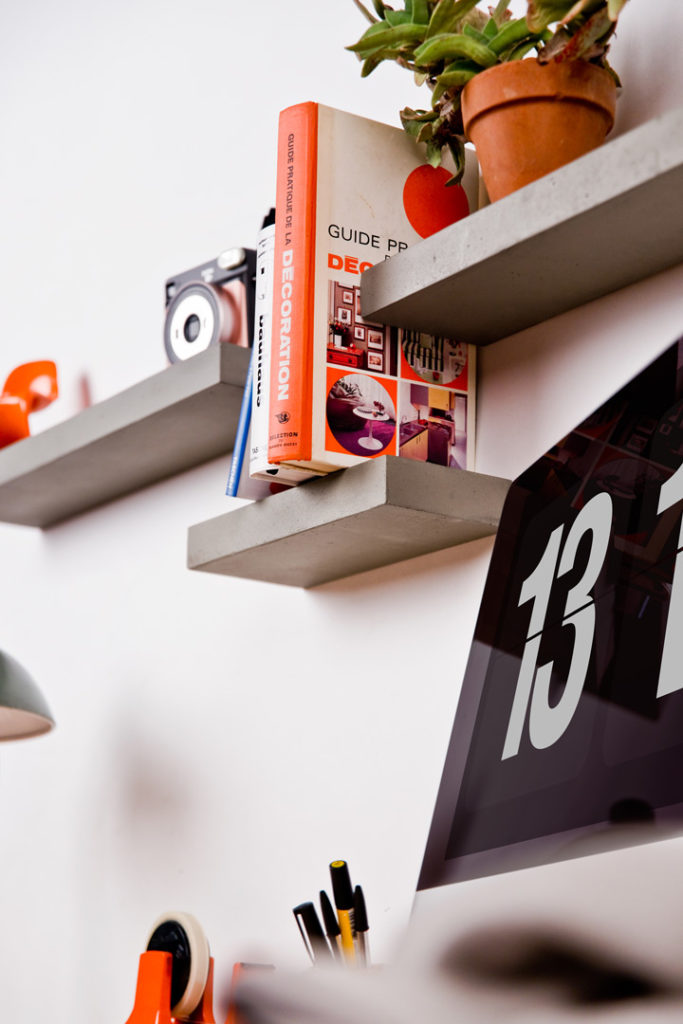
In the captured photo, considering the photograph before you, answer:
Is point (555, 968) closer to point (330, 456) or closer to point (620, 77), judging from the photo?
point (330, 456)

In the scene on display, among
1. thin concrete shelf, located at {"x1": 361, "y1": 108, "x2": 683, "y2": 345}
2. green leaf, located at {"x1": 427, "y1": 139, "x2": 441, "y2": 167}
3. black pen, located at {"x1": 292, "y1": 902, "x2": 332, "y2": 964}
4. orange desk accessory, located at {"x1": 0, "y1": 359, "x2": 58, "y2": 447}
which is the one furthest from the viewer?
orange desk accessory, located at {"x1": 0, "y1": 359, "x2": 58, "y2": 447}

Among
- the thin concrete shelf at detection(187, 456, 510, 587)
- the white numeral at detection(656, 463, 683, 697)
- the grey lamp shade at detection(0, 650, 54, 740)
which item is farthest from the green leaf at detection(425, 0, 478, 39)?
the grey lamp shade at detection(0, 650, 54, 740)

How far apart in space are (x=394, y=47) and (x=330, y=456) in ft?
1.23

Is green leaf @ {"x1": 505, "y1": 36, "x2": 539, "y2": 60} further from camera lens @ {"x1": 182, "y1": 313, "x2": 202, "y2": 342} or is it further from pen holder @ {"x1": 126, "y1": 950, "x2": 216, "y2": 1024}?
pen holder @ {"x1": 126, "y1": 950, "x2": 216, "y2": 1024}

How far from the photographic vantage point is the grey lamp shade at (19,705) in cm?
129

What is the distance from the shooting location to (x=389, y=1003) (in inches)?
10.6

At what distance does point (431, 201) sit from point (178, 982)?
790 mm

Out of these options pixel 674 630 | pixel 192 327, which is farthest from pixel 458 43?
pixel 674 630

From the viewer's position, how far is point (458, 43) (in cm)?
92

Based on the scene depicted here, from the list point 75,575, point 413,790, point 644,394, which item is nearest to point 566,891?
point 644,394

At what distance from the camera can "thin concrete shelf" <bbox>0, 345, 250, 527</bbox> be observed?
4.04 feet

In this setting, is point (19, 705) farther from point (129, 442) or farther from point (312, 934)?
point (312, 934)

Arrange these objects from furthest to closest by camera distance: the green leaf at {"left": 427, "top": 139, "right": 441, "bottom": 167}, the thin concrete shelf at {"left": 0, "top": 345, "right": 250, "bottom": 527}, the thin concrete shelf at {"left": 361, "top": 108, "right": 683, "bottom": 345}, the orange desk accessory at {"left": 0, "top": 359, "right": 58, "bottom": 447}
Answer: the orange desk accessory at {"left": 0, "top": 359, "right": 58, "bottom": 447} → the thin concrete shelf at {"left": 0, "top": 345, "right": 250, "bottom": 527} → the green leaf at {"left": 427, "top": 139, "right": 441, "bottom": 167} → the thin concrete shelf at {"left": 361, "top": 108, "right": 683, "bottom": 345}

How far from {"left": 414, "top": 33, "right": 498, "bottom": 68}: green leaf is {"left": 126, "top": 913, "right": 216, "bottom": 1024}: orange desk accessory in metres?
0.83
